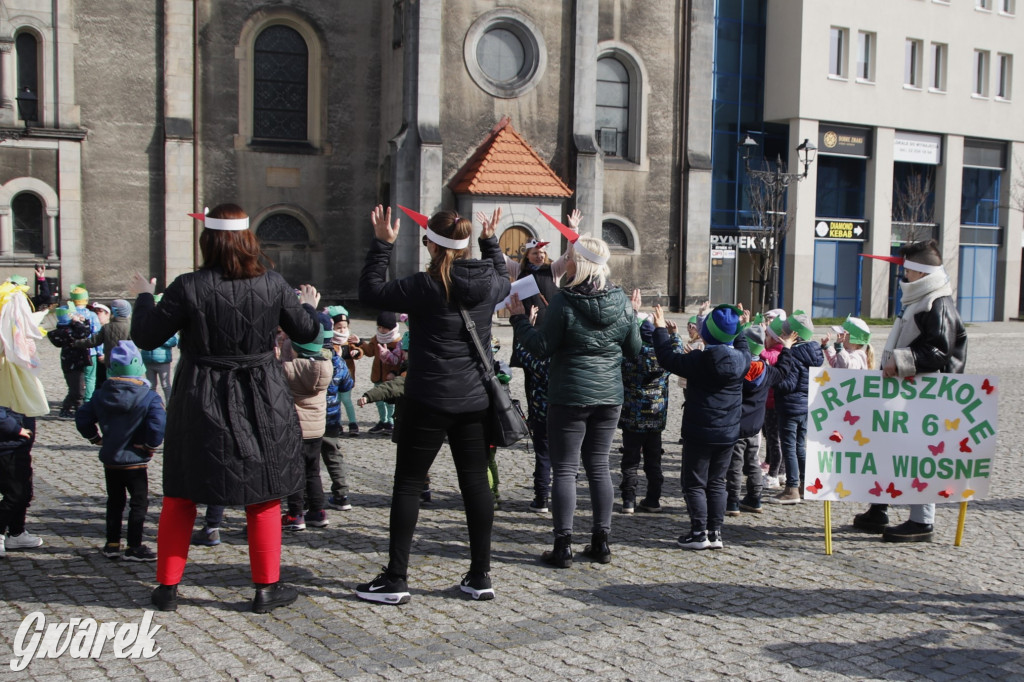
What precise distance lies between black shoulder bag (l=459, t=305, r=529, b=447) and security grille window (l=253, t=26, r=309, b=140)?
24415 mm

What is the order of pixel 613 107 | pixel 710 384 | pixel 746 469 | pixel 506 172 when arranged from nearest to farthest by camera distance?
pixel 710 384 < pixel 746 469 < pixel 506 172 < pixel 613 107

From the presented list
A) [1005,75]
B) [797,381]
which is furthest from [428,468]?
[1005,75]

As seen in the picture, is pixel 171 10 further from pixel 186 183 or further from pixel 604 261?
pixel 604 261

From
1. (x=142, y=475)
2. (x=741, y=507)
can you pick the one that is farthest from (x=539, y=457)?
(x=142, y=475)

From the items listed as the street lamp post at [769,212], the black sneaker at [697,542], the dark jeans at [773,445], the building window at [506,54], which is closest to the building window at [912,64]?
the street lamp post at [769,212]

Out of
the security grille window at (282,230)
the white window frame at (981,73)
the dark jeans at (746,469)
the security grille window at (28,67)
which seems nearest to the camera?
the dark jeans at (746,469)

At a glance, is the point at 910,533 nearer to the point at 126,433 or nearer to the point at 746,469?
the point at 746,469

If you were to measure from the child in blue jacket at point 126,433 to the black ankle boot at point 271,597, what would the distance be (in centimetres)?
118

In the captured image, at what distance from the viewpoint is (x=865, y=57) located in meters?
40.0

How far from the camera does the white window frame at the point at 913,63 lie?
1602 inches

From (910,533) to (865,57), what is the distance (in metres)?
36.2

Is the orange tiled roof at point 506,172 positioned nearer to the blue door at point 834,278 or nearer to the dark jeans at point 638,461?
the blue door at point 834,278

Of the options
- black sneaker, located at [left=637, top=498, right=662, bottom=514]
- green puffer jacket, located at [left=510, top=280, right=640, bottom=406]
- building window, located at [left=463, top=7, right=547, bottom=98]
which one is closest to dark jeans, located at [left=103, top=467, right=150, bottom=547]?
green puffer jacket, located at [left=510, top=280, right=640, bottom=406]

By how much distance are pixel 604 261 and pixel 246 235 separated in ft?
7.23
